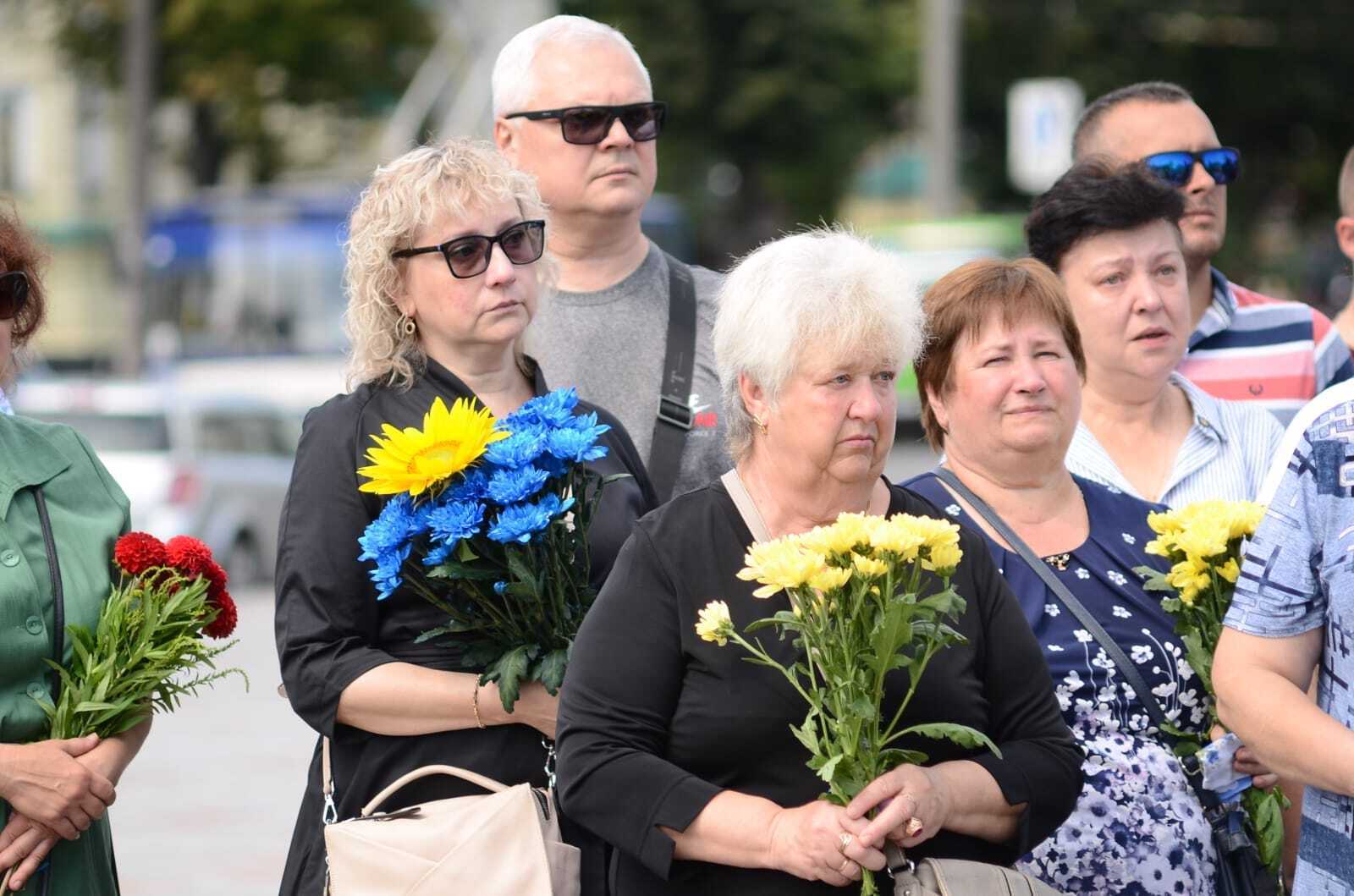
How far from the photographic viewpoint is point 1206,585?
3721mm

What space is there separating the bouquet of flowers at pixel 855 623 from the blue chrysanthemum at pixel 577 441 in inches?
21.8

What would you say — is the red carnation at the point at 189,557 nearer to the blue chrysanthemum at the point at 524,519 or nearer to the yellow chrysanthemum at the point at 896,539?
the blue chrysanthemum at the point at 524,519

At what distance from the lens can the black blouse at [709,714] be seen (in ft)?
10.4

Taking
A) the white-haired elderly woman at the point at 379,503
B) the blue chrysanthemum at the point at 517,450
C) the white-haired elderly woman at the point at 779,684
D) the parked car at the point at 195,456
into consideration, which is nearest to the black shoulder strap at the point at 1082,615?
the white-haired elderly woman at the point at 779,684

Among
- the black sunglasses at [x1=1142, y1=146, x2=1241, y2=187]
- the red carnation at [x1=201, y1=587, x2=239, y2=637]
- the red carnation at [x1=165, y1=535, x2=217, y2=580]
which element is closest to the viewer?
the red carnation at [x1=165, y1=535, x2=217, y2=580]

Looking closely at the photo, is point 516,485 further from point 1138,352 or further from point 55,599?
point 1138,352

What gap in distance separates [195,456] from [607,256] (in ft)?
38.0

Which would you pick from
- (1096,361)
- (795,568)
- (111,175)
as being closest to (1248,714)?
(795,568)

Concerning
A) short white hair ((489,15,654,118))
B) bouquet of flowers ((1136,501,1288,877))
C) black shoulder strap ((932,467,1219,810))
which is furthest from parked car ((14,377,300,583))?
bouquet of flowers ((1136,501,1288,877))

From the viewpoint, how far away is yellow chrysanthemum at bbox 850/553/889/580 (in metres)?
2.93

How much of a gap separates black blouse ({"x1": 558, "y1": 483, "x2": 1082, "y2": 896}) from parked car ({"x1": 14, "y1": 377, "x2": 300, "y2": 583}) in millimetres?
12300

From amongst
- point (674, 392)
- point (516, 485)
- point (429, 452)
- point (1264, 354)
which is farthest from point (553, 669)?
point (1264, 354)

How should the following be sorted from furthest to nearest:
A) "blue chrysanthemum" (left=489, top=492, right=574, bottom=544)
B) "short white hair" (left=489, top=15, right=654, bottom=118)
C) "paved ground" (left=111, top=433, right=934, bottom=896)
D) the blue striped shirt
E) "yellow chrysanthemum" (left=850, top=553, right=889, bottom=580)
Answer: "paved ground" (left=111, top=433, right=934, bottom=896) < "short white hair" (left=489, top=15, right=654, bottom=118) < the blue striped shirt < "blue chrysanthemum" (left=489, top=492, right=574, bottom=544) < "yellow chrysanthemum" (left=850, top=553, right=889, bottom=580)

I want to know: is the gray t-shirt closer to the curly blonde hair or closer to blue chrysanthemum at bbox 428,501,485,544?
the curly blonde hair
